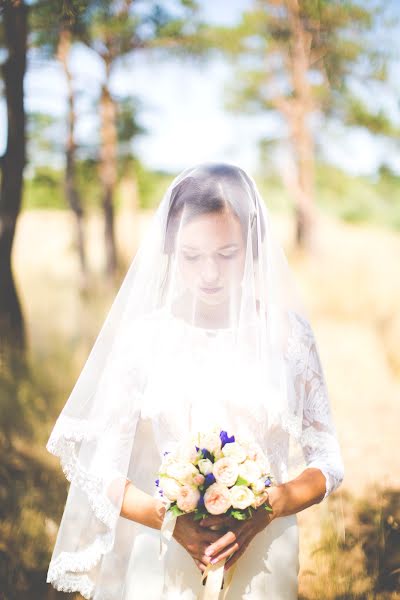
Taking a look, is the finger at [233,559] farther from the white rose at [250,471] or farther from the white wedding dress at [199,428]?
the white rose at [250,471]

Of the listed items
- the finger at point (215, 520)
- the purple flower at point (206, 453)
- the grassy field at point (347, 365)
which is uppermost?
the purple flower at point (206, 453)

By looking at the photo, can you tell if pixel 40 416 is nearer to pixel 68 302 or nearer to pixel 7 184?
pixel 7 184

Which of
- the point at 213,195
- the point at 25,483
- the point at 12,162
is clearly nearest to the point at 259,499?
the point at 213,195

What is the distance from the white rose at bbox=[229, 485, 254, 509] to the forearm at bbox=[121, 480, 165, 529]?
0.99 feet

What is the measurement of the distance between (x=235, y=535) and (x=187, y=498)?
22 cm

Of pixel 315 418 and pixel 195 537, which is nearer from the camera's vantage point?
pixel 195 537

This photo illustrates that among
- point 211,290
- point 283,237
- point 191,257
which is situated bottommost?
point 283,237

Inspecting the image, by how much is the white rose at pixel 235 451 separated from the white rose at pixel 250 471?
0.02 metres

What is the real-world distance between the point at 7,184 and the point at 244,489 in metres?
4.12

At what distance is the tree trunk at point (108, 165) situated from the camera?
11.9 metres

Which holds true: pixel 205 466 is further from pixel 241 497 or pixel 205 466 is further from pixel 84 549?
pixel 84 549

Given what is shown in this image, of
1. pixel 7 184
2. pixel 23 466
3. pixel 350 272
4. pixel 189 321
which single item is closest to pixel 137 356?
pixel 189 321

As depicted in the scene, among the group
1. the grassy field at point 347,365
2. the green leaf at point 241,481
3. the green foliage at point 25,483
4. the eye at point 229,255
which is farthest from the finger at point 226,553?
the green foliage at point 25,483

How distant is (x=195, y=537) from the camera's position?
1667mm
